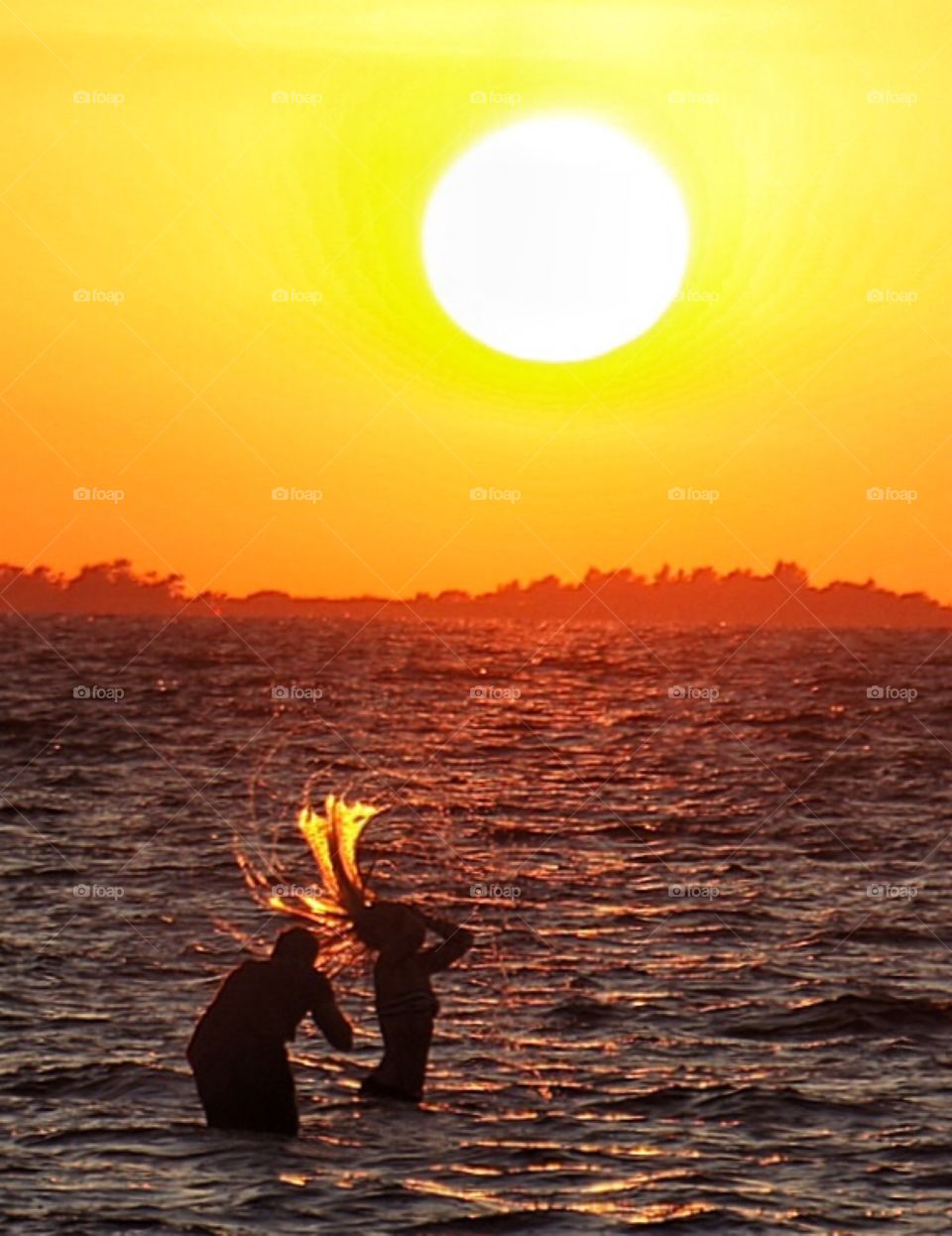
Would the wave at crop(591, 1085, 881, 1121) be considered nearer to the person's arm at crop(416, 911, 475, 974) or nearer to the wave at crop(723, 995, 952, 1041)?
the person's arm at crop(416, 911, 475, 974)

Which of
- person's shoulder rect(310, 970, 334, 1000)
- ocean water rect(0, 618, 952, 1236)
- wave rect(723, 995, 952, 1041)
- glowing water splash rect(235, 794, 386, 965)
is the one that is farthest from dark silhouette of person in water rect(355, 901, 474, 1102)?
wave rect(723, 995, 952, 1041)

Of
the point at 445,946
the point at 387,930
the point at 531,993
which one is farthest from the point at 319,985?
the point at 531,993

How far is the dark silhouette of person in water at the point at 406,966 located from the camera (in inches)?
1009

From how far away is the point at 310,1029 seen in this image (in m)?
30.3

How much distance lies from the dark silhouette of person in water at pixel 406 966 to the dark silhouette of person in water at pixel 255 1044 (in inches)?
36.3

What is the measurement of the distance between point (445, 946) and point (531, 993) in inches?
338

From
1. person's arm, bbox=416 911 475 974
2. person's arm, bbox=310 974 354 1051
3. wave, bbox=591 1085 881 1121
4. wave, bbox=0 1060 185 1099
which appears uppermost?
person's arm, bbox=416 911 475 974

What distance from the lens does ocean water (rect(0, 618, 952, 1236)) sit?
910 inches

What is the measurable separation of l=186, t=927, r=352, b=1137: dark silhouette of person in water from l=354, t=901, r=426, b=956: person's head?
752 mm

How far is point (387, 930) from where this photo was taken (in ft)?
84.1

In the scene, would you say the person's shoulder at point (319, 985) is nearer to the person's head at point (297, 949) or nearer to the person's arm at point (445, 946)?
the person's head at point (297, 949)

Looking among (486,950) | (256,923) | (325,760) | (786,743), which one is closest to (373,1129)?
(486,950)

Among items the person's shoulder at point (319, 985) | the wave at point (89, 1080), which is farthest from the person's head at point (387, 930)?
the wave at point (89, 1080)

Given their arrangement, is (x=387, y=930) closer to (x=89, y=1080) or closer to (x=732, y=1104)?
(x=89, y=1080)
